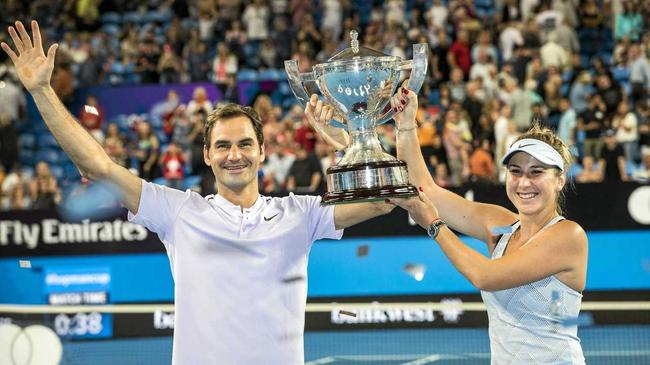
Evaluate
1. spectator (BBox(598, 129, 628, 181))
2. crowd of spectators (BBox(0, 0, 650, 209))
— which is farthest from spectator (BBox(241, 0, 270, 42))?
spectator (BBox(598, 129, 628, 181))

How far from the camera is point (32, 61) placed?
4.25 m

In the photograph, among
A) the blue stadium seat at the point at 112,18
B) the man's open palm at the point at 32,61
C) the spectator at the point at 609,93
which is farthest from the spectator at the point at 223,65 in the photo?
the man's open palm at the point at 32,61

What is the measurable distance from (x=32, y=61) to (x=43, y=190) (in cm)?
1224

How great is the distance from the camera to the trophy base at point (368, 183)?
4406 millimetres

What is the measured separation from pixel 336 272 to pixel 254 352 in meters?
9.16

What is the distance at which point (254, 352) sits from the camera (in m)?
4.27

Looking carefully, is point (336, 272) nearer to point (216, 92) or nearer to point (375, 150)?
point (216, 92)

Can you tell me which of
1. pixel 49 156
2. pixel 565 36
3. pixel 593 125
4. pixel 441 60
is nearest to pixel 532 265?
pixel 593 125

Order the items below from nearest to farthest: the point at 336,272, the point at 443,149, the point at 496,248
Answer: the point at 496,248, the point at 336,272, the point at 443,149

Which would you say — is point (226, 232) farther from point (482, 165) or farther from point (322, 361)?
point (482, 165)

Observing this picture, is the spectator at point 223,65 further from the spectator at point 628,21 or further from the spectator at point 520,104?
the spectator at point 628,21

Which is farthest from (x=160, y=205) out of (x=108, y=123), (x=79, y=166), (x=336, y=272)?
(x=108, y=123)

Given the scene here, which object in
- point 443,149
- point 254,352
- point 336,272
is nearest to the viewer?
point 254,352

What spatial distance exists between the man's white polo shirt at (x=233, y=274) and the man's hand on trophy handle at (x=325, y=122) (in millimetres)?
493
